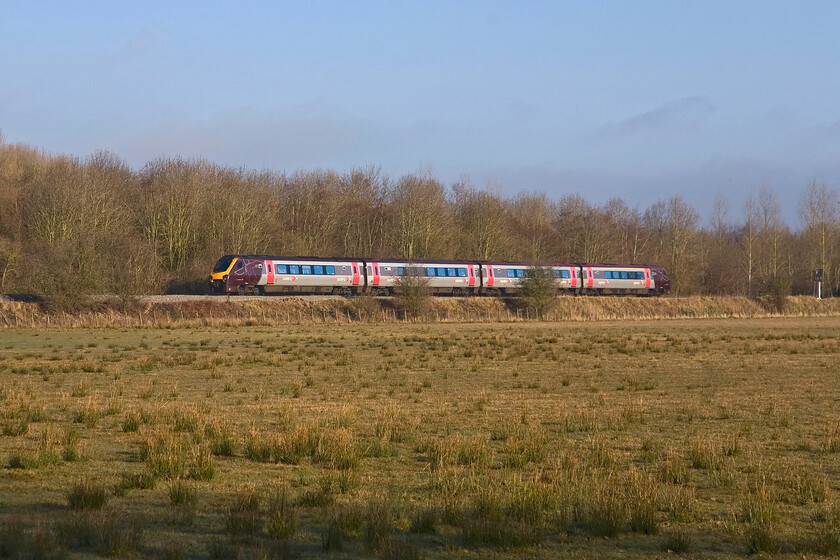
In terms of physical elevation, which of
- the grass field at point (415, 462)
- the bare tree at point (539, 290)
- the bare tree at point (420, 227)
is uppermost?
the bare tree at point (420, 227)

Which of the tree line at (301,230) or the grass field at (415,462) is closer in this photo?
the grass field at (415,462)

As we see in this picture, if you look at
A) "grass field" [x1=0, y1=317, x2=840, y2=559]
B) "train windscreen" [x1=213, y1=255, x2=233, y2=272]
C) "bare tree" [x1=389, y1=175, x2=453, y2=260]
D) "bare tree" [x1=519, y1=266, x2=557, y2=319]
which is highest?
"bare tree" [x1=389, y1=175, x2=453, y2=260]

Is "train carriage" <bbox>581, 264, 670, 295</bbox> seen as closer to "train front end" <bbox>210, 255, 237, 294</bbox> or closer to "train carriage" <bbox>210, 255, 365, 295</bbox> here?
"train carriage" <bbox>210, 255, 365, 295</bbox>

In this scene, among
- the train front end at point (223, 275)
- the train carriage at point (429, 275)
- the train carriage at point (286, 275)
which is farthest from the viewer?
the train carriage at point (429, 275)

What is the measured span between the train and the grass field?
31796mm

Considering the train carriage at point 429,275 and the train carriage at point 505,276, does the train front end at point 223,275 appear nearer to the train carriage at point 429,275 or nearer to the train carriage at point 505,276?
the train carriage at point 429,275

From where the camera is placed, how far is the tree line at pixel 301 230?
190 ft

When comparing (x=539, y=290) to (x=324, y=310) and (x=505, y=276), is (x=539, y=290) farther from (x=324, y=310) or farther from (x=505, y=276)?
(x=324, y=310)

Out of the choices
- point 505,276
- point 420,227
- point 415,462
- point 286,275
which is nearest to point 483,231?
point 420,227

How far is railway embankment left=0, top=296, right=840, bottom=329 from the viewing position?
48.2m

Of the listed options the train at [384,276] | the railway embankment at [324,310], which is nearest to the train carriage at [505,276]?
the train at [384,276]

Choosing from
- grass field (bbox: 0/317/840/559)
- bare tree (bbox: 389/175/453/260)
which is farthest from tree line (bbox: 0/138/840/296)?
grass field (bbox: 0/317/840/559)

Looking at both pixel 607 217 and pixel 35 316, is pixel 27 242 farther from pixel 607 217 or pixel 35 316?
pixel 607 217

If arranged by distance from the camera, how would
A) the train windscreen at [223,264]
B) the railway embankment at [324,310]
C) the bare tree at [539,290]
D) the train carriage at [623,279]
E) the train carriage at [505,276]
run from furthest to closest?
the train carriage at [623,279] < the train carriage at [505,276] < the bare tree at [539,290] < the train windscreen at [223,264] < the railway embankment at [324,310]
